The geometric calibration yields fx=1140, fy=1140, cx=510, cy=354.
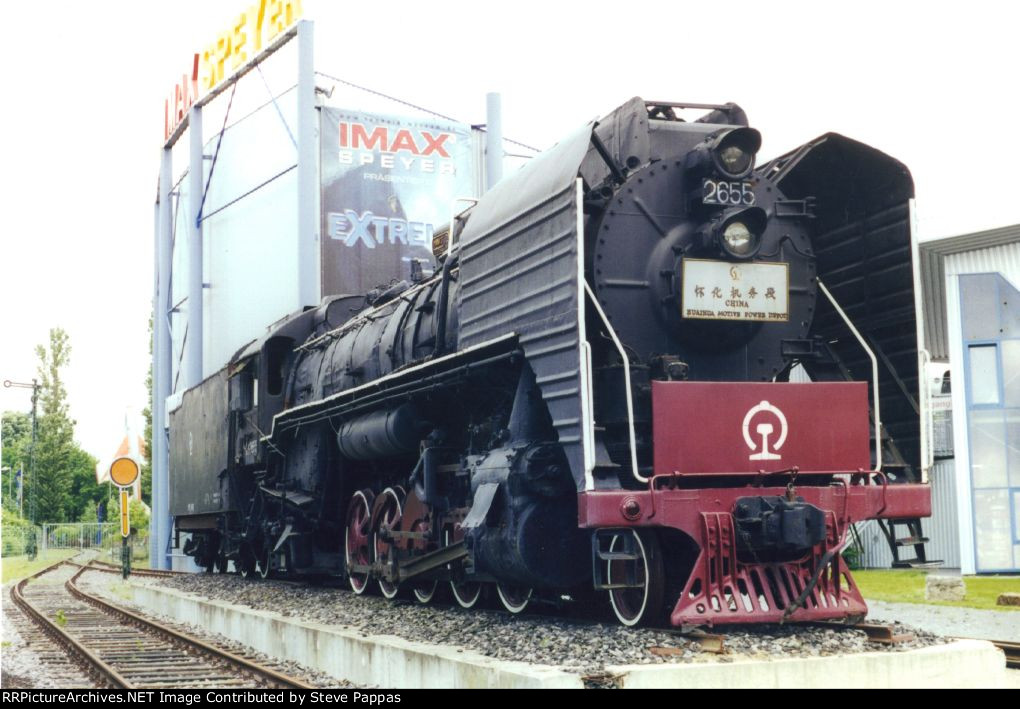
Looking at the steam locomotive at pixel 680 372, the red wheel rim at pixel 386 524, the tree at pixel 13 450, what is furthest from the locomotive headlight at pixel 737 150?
the tree at pixel 13 450

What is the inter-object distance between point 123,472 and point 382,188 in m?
9.39

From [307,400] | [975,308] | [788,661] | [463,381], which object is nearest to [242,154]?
[307,400]

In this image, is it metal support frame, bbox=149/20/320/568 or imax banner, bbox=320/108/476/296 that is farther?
imax banner, bbox=320/108/476/296

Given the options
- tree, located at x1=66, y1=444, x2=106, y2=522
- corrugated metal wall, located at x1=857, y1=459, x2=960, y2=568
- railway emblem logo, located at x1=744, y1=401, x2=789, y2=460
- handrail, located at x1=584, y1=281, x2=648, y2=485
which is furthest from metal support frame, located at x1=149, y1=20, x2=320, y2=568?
tree, located at x1=66, y1=444, x2=106, y2=522

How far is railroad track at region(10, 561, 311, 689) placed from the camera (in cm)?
884

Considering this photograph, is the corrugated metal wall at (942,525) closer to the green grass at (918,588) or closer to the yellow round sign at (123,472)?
the green grass at (918,588)

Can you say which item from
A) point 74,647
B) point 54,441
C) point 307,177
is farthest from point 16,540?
point 74,647

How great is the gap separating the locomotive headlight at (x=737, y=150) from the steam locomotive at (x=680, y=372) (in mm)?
14

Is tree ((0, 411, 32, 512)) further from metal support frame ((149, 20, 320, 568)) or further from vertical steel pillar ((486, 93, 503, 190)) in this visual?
vertical steel pillar ((486, 93, 503, 190))

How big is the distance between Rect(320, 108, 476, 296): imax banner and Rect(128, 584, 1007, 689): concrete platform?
17.1m

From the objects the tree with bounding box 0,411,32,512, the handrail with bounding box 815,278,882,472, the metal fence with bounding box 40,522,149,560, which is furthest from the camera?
the tree with bounding box 0,411,32,512

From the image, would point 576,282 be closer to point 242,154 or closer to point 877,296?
point 877,296
